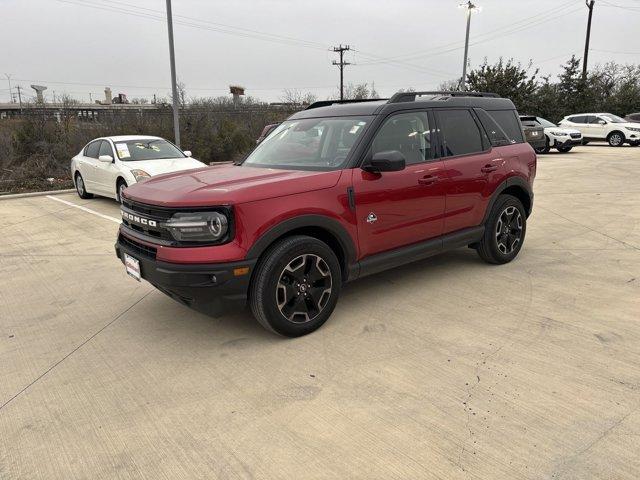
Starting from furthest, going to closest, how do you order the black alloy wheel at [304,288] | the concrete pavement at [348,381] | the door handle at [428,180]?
the door handle at [428,180] → the black alloy wheel at [304,288] → the concrete pavement at [348,381]

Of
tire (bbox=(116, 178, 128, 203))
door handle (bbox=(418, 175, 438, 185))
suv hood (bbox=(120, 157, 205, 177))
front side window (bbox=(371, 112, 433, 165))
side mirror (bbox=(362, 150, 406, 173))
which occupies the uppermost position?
front side window (bbox=(371, 112, 433, 165))

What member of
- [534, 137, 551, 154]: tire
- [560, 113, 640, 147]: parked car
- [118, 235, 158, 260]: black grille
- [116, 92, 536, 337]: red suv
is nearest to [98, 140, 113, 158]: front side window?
[116, 92, 536, 337]: red suv

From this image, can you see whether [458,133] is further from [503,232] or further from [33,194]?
[33,194]

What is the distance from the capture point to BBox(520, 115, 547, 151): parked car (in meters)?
19.1

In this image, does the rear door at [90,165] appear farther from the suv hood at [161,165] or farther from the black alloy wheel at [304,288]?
the black alloy wheel at [304,288]

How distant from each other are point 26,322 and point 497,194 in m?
4.76

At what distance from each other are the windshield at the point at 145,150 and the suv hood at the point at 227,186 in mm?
6108

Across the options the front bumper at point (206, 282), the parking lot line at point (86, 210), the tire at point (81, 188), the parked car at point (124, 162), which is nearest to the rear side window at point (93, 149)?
the parked car at point (124, 162)

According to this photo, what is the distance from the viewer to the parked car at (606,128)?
2311 cm

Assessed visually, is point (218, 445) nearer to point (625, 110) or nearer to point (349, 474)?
point (349, 474)

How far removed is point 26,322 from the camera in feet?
13.9

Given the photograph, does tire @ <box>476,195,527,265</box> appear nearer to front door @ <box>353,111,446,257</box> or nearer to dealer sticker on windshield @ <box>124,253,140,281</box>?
front door @ <box>353,111,446,257</box>

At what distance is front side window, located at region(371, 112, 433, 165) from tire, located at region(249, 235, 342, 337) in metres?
1.10

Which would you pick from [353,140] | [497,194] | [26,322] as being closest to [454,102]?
[497,194]
